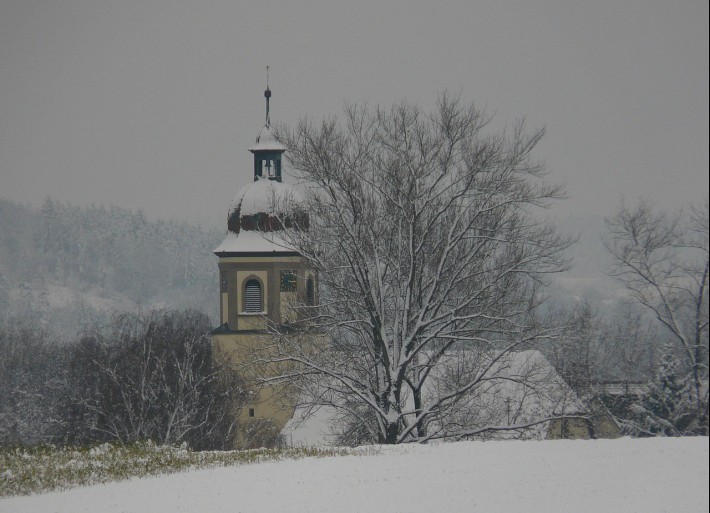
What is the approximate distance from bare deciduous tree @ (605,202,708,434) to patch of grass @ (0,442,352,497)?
22.4 ft

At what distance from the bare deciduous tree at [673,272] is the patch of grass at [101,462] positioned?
22.4ft

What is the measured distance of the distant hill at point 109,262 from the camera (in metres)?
147

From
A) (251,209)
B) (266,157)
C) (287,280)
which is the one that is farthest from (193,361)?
(287,280)

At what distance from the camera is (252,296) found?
5591 cm

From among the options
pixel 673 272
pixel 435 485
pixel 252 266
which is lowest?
pixel 435 485

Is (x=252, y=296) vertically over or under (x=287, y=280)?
over

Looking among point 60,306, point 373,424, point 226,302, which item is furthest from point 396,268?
point 60,306

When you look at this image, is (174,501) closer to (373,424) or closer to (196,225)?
(373,424)

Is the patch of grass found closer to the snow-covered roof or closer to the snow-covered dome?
the snow-covered dome

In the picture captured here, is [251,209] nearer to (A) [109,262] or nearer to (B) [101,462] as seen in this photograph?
(B) [101,462]

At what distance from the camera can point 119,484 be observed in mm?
19312

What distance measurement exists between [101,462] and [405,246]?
27.5ft

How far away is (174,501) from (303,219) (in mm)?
10305

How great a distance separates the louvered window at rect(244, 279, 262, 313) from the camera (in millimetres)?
55906
